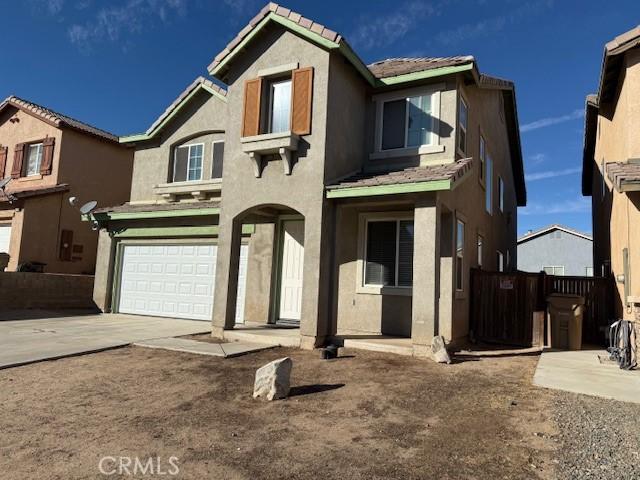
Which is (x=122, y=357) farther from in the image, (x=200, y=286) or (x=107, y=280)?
(x=107, y=280)

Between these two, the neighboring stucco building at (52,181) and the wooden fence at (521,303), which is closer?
the wooden fence at (521,303)

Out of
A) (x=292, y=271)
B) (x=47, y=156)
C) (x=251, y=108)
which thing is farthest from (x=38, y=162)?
(x=292, y=271)

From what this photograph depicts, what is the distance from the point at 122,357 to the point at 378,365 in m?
4.41

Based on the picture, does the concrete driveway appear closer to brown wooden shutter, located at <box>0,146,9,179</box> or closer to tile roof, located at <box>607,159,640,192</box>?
tile roof, located at <box>607,159,640,192</box>

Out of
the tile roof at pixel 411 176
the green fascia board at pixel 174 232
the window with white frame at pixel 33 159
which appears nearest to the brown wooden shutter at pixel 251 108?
the tile roof at pixel 411 176

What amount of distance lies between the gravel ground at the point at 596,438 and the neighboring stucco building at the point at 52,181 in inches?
677

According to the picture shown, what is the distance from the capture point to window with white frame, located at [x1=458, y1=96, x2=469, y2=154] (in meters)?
10.5

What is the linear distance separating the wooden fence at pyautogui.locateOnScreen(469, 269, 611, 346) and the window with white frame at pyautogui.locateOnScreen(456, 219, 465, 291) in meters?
1.09

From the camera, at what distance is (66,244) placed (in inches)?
695

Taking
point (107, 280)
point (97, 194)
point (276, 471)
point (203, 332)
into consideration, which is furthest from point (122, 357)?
point (97, 194)

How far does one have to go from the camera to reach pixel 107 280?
14.2m

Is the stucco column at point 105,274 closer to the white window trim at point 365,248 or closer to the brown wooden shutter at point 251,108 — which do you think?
the brown wooden shutter at point 251,108

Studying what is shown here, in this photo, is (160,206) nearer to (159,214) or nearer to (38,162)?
(159,214)

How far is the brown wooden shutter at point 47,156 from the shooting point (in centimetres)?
1823
